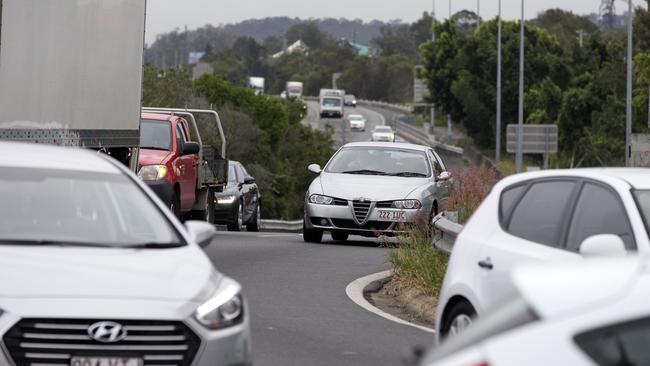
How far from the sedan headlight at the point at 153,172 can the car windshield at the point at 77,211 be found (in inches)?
458

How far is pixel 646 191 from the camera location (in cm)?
839

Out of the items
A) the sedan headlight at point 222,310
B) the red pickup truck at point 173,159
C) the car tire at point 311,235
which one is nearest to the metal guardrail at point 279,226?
the red pickup truck at point 173,159

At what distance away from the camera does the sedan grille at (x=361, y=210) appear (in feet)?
72.6

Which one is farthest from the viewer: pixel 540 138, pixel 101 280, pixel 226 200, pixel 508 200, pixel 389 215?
pixel 540 138

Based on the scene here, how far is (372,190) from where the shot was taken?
22.3 meters

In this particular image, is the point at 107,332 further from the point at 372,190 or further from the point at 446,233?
the point at 372,190

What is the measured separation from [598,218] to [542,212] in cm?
41

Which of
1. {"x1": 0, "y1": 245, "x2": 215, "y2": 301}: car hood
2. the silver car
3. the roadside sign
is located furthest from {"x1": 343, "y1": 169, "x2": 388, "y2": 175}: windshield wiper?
the roadside sign

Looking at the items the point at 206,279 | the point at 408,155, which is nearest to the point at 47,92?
the point at 206,279

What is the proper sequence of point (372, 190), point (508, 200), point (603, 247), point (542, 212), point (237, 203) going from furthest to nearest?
point (237, 203) → point (372, 190) → point (508, 200) → point (542, 212) → point (603, 247)

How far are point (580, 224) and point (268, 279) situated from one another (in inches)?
328

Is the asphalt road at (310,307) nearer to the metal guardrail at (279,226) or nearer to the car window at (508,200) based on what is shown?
the car window at (508,200)

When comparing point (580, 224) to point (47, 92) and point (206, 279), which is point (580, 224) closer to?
point (206, 279)

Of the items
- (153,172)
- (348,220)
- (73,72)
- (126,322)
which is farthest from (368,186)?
(126,322)
